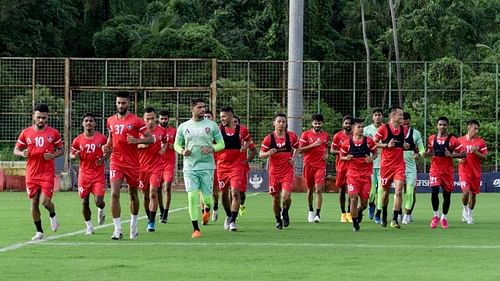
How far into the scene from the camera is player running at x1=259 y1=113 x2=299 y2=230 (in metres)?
21.9

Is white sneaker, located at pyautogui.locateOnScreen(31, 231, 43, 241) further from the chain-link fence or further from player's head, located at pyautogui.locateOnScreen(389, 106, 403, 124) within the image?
the chain-link fence

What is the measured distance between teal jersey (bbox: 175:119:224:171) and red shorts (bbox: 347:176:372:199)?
298cm

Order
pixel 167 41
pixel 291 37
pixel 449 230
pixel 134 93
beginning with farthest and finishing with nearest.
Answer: pixel 167 41 → pixel 134 93 → pixel 291 37 → pixel 449 230

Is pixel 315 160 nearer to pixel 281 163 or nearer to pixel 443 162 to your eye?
pixel 281 163

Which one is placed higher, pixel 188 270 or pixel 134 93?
pixel 134 93

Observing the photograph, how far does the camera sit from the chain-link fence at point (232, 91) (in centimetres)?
4075

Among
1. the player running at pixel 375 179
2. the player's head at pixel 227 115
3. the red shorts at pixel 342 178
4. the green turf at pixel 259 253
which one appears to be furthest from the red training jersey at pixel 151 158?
the player running at pixel 375 179

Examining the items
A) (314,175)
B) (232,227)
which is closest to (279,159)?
(232,227)

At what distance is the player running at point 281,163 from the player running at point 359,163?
1.09 metres

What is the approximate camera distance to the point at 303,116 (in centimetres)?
4044

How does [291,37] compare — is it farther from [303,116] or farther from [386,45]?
[386,45]

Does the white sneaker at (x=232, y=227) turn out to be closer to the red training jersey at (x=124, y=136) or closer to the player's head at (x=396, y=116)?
the red training jersey at (x=124, y=136)

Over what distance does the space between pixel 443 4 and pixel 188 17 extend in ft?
46.8

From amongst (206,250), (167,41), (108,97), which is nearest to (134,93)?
(108,97)
